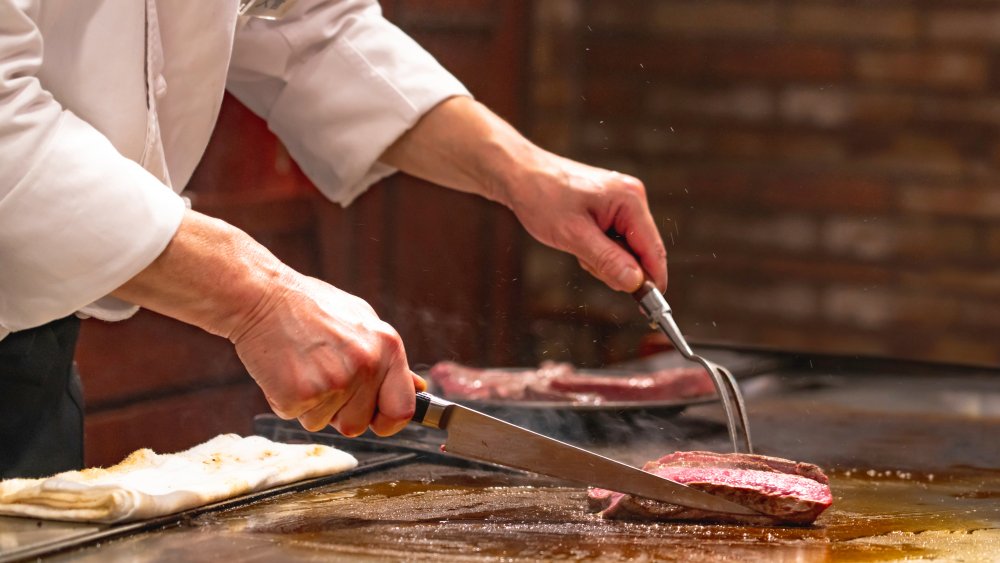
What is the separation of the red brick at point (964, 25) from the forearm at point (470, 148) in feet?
9.74

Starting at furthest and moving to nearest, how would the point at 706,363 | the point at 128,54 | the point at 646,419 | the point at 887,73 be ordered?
the point at 887,73
the point at 646,419
the point at 706,363
the point at 128,54

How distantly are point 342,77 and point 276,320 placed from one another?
96 cm

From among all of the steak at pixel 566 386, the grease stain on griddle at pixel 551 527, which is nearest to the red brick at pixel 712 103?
the steak at pixel 566 386

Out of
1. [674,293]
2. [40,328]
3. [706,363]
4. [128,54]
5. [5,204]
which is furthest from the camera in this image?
[674,293]

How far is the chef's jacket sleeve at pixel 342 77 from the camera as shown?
7.98 feet

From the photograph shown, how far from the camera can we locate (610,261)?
228 cm

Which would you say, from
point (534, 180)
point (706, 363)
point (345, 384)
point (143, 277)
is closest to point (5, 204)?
point (143, 277)

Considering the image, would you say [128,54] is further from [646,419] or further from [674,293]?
[674,293]

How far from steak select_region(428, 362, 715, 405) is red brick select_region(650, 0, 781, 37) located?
256 cm

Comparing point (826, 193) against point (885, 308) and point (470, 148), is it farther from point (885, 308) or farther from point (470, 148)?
point (470, 148)

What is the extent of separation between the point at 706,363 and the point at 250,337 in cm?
98

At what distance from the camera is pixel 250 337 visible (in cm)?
166

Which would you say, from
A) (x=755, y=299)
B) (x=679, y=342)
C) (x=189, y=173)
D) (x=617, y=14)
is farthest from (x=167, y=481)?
(x=617, y=14)

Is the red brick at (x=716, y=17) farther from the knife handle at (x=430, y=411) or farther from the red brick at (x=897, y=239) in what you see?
the knife handle at (x=430, y=411)
